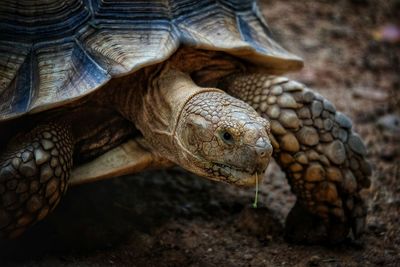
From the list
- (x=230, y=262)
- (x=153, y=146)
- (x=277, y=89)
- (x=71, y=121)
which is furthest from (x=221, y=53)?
(x=230, y=262)

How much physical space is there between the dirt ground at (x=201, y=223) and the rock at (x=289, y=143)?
1.79 ft

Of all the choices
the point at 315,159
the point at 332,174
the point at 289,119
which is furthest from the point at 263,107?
the point at 332,174

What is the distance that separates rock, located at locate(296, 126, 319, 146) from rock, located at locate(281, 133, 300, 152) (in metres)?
0.04

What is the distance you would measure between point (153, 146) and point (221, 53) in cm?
75

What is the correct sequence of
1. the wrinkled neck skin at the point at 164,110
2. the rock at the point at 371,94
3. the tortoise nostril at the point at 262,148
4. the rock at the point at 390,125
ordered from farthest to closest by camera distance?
the rock at the point at 371,94
the rock at the point at 390,125
the wrinkled neck skin at the point at 164,110
the tortoise nostril at the point at 262,148

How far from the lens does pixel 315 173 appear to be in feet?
10.7

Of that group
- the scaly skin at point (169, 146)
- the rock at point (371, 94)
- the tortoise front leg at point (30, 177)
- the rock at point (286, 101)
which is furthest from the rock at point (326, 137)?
the rock at point (371, 94)

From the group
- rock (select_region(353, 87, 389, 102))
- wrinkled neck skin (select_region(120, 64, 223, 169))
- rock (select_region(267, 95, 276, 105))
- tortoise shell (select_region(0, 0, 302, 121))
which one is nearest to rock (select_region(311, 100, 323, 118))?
rock (select_region(267, 95, 276, 105))

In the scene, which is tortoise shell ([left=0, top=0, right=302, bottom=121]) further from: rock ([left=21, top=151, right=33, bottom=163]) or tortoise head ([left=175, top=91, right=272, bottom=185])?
tortoise head ([left=175, top=91, right=272, bottom=185])

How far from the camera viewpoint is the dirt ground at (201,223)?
3.13m

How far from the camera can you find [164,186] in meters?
3.93

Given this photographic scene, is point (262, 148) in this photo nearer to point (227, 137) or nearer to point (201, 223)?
point (227, 137)

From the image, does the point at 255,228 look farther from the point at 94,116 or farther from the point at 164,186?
the point at 94,116

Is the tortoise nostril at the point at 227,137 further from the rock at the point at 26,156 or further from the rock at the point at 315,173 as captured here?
the rock at the point at 26,156
